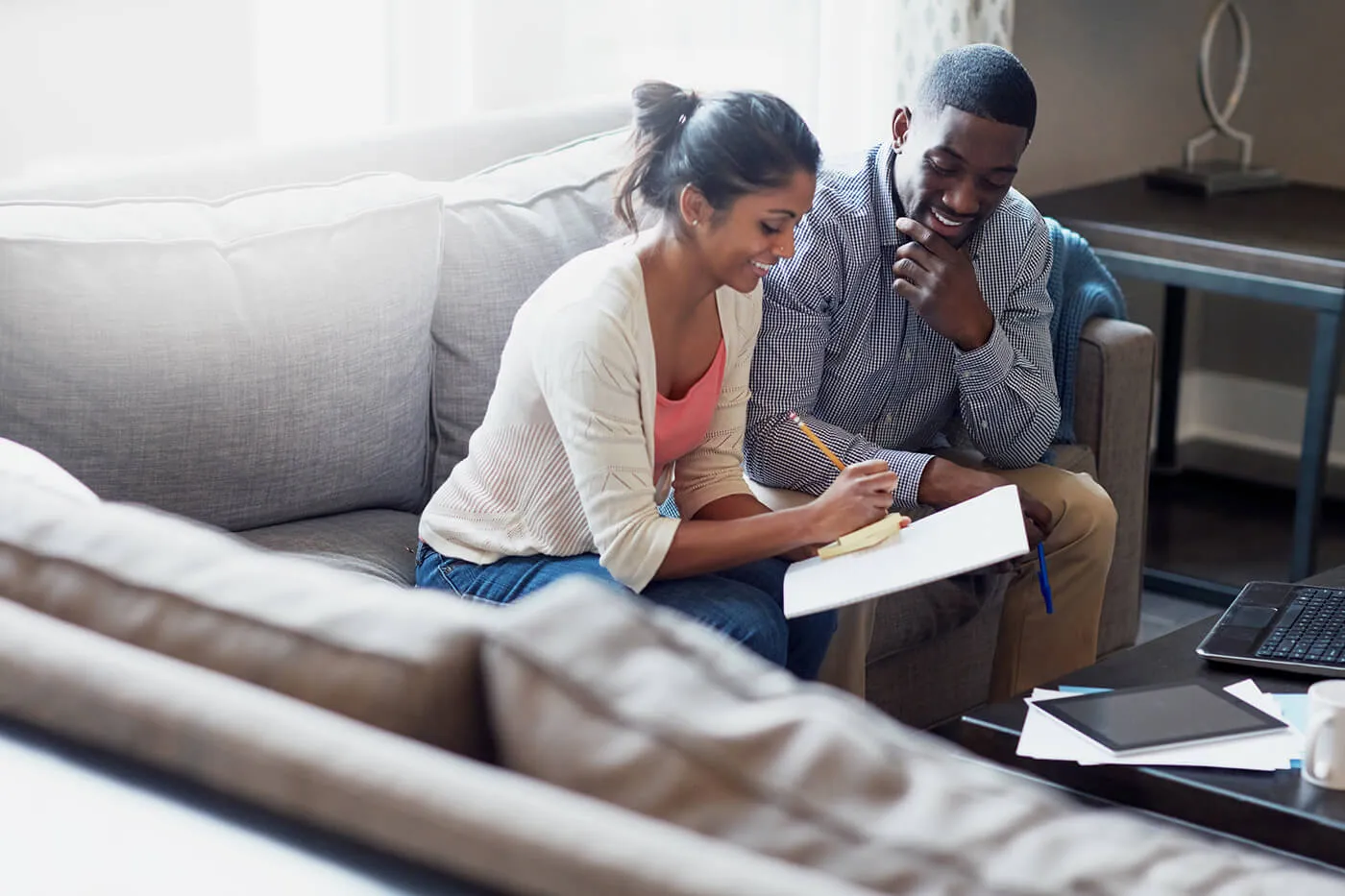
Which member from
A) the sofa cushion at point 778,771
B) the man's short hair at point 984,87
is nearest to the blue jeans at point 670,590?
the man's short hair at point 984,87

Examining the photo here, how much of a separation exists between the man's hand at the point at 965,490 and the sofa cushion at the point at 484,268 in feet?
1.72

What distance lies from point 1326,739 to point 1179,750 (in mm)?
127

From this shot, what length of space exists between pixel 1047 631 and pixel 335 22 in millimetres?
1488

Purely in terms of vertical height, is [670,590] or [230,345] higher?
[230,345]

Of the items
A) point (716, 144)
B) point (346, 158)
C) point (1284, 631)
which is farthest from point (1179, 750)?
point (346, 158)

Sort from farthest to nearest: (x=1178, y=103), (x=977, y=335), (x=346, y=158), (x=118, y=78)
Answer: (x=1178, y=103), (x=118, y=78), (x=346, y=158), (x=977, y=335)

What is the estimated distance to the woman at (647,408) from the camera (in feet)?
6.07

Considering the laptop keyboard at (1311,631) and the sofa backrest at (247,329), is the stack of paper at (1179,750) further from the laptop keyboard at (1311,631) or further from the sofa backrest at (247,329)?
the sofa backrest at (247,329)

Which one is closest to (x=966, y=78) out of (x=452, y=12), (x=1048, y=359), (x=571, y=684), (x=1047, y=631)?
(x=1048, y=359)

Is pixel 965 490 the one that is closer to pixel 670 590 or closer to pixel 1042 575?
pixel 1042 575

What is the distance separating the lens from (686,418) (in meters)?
2.03

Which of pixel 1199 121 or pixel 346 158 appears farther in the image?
pixel 1199 121

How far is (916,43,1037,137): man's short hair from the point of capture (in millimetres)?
2178

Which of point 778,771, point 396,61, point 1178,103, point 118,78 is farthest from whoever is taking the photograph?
point 1178,103
